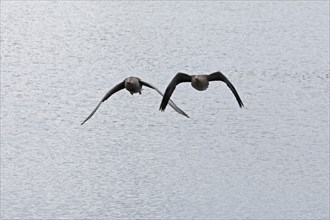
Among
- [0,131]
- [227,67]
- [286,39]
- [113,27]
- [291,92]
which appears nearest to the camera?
[0,131]

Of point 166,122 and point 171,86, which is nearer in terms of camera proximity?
point 171,86

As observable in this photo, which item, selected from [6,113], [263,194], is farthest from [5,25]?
[263,194]

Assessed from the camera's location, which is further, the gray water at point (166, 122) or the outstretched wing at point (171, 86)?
the gray water at point (166, 122)

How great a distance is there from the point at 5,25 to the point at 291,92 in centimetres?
2206

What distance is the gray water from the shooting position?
30625mm

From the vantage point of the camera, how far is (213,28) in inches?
1964

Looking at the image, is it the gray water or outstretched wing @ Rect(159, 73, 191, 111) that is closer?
outstretched wing @ Rect(159, 73, 191, 111)

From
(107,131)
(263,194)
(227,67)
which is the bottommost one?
(263,194)

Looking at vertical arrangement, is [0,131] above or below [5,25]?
below

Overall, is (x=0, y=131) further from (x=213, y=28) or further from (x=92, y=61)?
(x=213, y=28)

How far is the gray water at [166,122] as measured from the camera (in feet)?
100

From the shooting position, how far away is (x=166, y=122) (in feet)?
A: 121

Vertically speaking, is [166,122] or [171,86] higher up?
[171,86]

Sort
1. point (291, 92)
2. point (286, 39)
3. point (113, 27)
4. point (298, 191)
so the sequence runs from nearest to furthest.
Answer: point (298, 191), point (291, 92), point (286, 39), point (113, 27)
